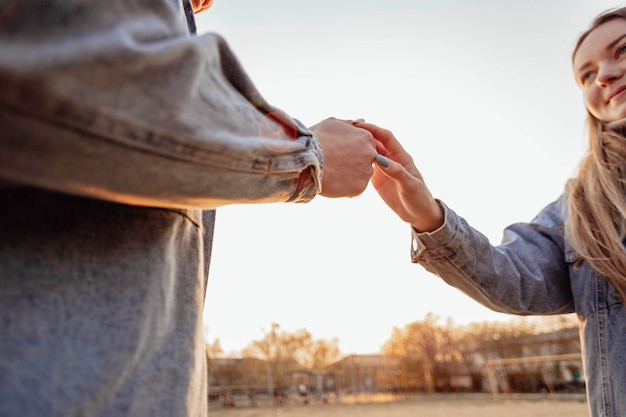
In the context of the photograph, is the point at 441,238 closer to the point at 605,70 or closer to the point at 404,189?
the point at 404,189

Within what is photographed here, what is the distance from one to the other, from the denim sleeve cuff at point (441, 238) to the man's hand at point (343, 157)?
17.5 inches

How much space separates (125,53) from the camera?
0.42 meters

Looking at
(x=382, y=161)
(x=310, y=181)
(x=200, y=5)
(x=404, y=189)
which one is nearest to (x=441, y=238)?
A: (x=404, y=189)

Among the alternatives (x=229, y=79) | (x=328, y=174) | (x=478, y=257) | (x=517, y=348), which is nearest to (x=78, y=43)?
(x=229, y=79)

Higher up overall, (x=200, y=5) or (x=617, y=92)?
(x=200, y=5)

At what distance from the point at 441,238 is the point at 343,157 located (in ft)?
1.79

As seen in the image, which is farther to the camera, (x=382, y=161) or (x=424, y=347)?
(x=424, y=347)

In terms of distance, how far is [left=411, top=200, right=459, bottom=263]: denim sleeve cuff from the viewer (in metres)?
1.23

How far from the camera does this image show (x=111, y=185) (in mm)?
A: 450

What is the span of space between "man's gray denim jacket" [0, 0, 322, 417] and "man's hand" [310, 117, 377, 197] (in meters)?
0.19

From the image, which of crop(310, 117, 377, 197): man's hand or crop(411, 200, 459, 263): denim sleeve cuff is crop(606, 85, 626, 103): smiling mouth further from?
crop(310, 117, 377, 197): man's hand

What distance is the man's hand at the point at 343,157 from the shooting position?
2.59 feet

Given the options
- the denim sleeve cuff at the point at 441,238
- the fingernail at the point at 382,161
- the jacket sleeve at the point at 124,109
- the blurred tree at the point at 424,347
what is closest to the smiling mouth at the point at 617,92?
the denim sleeve cuff at the point at 441,238

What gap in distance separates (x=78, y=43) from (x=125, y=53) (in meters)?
0.04
